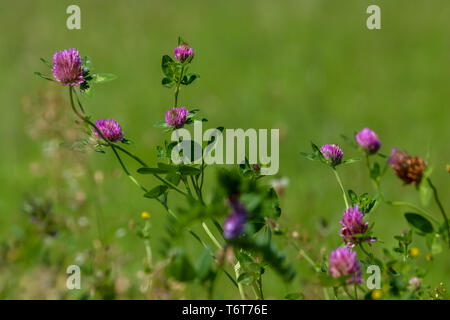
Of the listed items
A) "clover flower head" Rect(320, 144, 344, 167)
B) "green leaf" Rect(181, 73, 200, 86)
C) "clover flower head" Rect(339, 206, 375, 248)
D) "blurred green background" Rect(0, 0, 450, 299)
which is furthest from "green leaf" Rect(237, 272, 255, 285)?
"blurred green background" Rect(0, 0, 450, 299)

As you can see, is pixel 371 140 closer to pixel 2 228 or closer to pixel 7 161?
pixel 2 228

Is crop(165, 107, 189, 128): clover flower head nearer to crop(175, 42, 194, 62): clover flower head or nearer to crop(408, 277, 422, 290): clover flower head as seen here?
crop(175, 42, 194, 62): clover flower head

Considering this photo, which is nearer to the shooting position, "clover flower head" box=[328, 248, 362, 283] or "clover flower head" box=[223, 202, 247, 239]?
"clover flower head" box=[223, 202, 247, 239]

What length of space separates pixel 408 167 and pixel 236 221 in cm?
40

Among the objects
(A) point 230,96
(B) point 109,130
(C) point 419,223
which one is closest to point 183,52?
(B) point 109,130

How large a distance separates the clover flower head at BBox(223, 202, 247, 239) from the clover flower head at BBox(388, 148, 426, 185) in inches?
14.3

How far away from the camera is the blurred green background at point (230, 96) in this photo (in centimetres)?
273

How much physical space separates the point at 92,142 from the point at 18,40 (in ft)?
15.0

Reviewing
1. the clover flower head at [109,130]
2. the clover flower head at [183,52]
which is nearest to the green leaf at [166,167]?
the clover flower head at [109,130]

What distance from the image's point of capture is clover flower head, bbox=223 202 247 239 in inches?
33.8

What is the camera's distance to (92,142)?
127 cm

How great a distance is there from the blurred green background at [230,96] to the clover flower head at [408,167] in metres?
1.24

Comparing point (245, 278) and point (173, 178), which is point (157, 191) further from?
point (245, 278)

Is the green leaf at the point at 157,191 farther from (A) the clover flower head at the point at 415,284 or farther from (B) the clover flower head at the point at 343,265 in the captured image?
(A) the clover flower head at the point at 415,284
